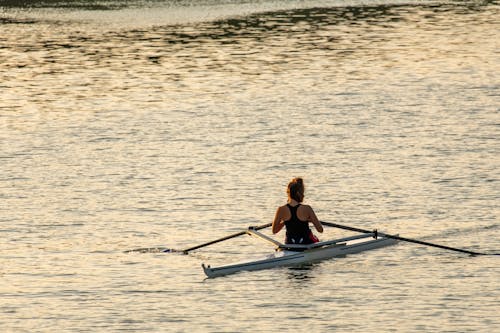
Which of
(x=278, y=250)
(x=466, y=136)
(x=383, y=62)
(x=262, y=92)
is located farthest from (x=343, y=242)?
(x=383, y=62)

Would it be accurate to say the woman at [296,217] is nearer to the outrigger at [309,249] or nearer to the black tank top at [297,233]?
the black tank top at [297,233]

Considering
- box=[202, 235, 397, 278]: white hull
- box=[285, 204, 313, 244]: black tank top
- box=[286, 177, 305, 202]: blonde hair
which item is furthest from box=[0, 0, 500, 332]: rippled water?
box=[286, 177, 305, 202]: blonde hair

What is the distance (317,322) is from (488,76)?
37.3m

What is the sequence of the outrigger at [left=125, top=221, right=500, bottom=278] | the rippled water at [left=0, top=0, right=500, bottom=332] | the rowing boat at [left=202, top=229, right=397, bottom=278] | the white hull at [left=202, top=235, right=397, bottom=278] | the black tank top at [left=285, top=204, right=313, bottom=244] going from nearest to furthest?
the rippled water at [left=0, top=0, right=500, bottom=332], the white hull at [left=202, top=235, right=397, bottom=278], the rowing boat at [left=202, top=229, right=397, bottom=278], the outrigger at [left=125, top=221, right=500, bottom=278], the black tank top at [left=285, top=204, right=313, bottom=244]

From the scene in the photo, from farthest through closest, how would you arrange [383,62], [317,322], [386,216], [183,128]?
[383,62] → [183,128] → [386,216] → [317,322]

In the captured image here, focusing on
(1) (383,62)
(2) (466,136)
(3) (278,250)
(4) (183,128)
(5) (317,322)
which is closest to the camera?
(5) (317,322)

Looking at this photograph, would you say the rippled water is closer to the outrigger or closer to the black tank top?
the outrigger

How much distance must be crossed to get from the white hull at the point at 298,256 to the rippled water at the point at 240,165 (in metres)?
0.20

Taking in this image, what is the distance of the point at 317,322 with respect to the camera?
82.5 feet

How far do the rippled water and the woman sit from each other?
755 millimetres

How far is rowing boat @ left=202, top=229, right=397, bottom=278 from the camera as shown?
93.3 feet

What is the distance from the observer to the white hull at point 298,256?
28328mm

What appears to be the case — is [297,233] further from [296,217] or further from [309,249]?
[296,217]

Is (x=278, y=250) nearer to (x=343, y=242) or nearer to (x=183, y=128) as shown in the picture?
(x=343, y=242)
